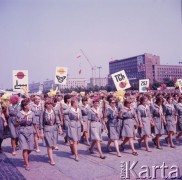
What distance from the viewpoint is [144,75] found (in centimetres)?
13662

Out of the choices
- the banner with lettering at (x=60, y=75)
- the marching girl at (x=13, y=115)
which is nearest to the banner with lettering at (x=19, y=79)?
the banner with lettering at (x=60, y=75)

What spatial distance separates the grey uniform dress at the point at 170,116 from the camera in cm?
1060

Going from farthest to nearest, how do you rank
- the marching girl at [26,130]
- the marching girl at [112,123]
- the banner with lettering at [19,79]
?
the banner with lettering at [19,79]
the marching girl at [112,123]
the marching girl at [26,130]

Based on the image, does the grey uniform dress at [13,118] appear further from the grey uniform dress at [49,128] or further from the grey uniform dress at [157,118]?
the grey uniform dress at [157,118]

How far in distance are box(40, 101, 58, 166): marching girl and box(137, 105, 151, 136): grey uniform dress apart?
3.03 m

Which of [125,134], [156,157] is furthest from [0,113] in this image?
[156,157]

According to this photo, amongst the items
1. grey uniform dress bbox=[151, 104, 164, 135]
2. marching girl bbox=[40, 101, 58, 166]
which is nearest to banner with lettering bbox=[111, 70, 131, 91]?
grey uniform dress bbox=[151, 104, 164, 135]

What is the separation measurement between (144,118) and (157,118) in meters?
0.57

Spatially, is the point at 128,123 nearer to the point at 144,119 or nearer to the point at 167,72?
the point at 144,119

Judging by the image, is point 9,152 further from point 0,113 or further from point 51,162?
point 51,162

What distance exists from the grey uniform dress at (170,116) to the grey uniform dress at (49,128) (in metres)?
4.19

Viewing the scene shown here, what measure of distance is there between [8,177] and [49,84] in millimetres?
181997

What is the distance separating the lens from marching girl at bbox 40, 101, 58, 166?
335 inches

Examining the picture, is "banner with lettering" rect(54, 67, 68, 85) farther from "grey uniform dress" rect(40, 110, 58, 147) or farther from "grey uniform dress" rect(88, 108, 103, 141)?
"grey uniform dress" rect(40, 110, 58, 147)
